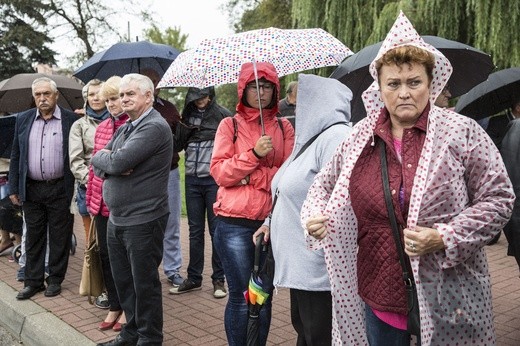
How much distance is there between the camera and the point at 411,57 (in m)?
2.27

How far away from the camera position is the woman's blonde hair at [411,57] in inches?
89.1

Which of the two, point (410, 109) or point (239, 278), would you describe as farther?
point (239, 278)

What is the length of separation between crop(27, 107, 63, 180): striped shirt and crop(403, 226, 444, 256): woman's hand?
433 cm

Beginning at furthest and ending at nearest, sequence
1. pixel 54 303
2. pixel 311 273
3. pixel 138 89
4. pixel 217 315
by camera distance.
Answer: pixel 54 303
pixel 217 315
pixel 138 89
pixel 311 273

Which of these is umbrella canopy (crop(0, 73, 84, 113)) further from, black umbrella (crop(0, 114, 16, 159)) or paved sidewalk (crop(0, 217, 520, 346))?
paved sidewalk (crop(0, 217, 520, 346))

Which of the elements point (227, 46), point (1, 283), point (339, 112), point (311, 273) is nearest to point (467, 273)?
point (311, 273)

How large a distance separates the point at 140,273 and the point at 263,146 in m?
1.28

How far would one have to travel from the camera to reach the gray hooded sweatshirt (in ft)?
9.70

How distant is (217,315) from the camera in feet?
16.3

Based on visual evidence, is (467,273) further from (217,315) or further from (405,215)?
(217,315)

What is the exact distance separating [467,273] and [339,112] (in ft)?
3.97

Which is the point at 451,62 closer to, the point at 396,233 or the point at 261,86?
the point at 261,86

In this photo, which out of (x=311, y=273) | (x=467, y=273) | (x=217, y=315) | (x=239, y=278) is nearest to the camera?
(x=467, y=273)

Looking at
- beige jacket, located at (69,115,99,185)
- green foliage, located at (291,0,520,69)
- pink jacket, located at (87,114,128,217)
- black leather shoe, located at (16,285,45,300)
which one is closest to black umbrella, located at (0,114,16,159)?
beige jacket, located at (69,115,99,185)
